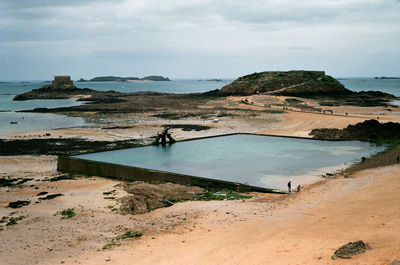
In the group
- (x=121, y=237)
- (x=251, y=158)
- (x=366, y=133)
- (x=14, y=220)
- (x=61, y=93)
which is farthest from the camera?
(x=61, y=93)

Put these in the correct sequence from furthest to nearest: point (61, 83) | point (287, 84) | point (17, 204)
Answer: point (61, 83) → point (287, 84) → point (17, 204)

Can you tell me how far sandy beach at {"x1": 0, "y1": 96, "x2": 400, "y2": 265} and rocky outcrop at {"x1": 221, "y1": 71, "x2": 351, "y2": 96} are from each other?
200 ft

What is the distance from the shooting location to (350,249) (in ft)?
29.6

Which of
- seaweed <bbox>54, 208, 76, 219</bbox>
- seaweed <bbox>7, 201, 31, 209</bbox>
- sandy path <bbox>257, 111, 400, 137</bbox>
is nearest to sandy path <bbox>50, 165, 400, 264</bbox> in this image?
seaweed <bbox>54, 208, 76, 219</bbox>

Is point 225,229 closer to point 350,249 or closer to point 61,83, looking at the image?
point 350,249

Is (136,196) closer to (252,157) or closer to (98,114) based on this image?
(252,157)

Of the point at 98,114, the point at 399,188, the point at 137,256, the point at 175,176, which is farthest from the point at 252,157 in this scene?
the point at 98,114

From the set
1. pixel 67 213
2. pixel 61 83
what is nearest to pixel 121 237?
pixel 67 213

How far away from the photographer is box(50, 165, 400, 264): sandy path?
9547 mm

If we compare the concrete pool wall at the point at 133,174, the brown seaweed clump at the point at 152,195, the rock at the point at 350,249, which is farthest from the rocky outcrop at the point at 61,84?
the rock at the point at 350,249

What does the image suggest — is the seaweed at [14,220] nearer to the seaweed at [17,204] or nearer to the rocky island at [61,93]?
the seaweed at [17,204]

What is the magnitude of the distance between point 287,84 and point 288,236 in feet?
239

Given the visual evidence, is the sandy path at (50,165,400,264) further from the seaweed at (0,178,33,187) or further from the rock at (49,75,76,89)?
the rock at (49,75,76,89)

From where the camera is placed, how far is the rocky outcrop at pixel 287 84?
253 ft
